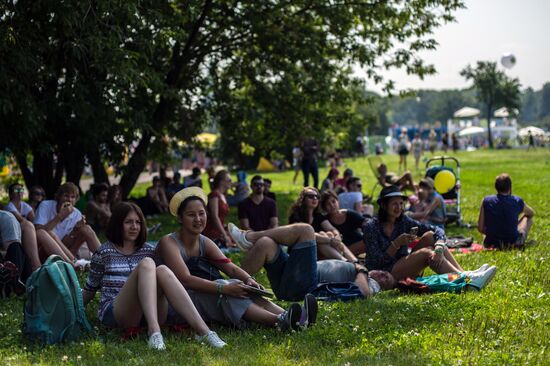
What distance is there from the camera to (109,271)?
648cm

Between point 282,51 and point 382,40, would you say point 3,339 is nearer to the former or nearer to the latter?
point 282,51

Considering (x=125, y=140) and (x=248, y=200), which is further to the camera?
(x=125, y=140)

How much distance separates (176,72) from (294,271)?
11.1 metres

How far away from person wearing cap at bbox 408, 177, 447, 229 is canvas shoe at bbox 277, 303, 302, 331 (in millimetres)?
6329

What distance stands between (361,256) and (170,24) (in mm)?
5621

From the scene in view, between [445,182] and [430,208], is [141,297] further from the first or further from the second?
[445,182]

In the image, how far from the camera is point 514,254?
33.4 ft

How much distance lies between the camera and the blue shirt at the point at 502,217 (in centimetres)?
1077

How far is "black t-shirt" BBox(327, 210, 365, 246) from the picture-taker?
10305 millimetres

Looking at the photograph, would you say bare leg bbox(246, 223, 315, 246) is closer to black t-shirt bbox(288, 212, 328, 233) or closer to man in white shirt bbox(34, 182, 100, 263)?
black t-shirt bbox(288, 212, 328, 233)

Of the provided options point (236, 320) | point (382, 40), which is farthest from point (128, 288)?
point (382, 40)

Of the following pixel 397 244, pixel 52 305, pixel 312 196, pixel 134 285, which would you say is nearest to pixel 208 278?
pixel 134 285

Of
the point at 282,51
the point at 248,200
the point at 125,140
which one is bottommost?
the point at 248,200

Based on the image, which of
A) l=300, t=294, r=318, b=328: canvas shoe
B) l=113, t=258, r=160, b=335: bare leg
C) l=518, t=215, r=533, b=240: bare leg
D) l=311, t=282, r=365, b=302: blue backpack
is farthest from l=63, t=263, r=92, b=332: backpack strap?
l=518, t=215, r=533, b=240: bare leg
